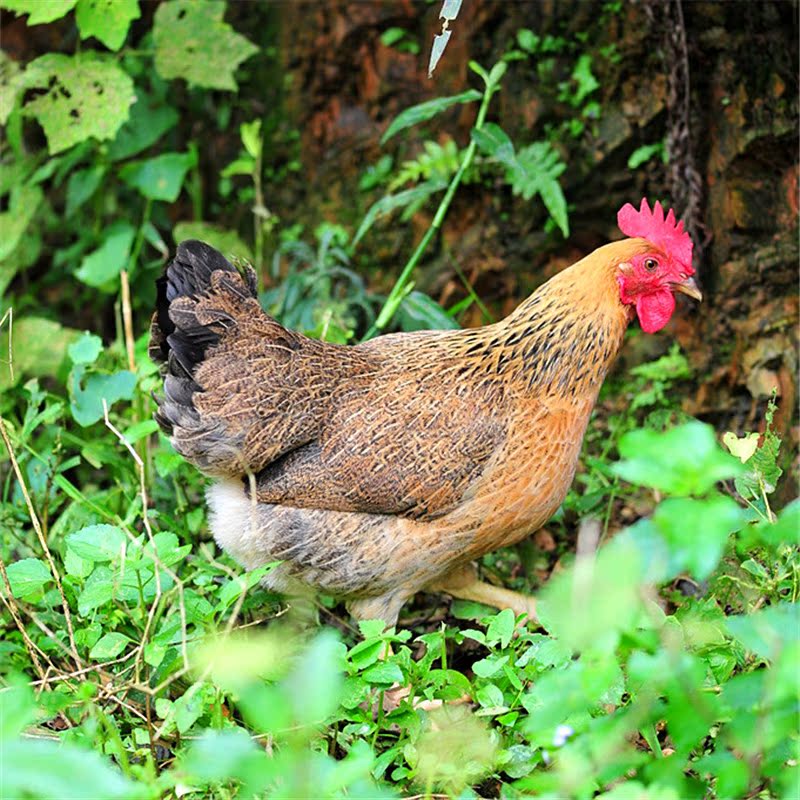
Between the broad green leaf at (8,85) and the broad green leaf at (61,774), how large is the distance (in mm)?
3420

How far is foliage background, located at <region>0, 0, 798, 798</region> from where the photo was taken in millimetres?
1770

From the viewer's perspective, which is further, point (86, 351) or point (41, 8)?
point (41, 8)

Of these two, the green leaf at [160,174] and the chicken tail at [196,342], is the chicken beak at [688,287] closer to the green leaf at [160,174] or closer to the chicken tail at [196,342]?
the chicken tail at [196,342]

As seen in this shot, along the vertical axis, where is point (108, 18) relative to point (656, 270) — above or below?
above

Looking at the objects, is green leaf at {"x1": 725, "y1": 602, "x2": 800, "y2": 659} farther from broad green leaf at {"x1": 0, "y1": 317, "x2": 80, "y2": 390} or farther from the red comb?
broad green leaf at {"x1": 0, "y1": 317, "x2": 80, "y2": 390}

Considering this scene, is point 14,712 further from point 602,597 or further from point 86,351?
point 86,351

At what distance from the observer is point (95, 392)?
386 centimetres

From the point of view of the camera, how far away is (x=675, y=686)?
1761 millimetres

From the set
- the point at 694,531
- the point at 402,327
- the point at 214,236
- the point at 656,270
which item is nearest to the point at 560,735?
the point at 694,531

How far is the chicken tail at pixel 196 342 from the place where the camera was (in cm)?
319

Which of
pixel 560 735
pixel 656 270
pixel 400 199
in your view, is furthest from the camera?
pixel 400 199

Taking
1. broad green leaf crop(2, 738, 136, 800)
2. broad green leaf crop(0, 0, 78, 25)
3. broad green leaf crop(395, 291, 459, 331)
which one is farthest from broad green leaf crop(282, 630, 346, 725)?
broad green leaf crop(0, 0, 78, 25)

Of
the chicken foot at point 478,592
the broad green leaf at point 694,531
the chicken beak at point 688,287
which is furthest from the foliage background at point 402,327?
the chicken beak at point 688,287

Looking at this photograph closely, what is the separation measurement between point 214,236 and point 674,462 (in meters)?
3.85
